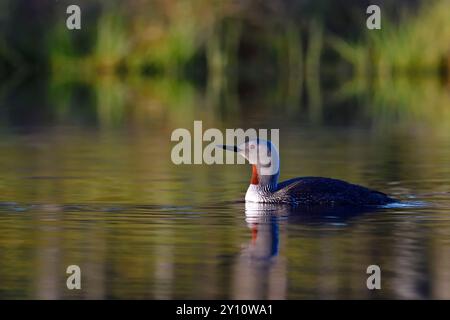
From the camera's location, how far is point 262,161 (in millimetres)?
12602

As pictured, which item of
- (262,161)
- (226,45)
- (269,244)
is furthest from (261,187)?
(226,45)

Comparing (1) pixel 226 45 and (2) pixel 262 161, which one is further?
(1) pixel 226 45

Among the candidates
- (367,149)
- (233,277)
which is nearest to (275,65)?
(367,149)

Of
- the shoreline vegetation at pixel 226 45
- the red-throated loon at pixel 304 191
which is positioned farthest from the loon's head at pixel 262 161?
the shoreline vegetation at pixel 226 45

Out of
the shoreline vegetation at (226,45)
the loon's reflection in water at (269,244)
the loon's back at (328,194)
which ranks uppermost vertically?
the shoreline vegetation at (226,45)

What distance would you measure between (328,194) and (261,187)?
0.61 m

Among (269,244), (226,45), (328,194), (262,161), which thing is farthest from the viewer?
(226,45)

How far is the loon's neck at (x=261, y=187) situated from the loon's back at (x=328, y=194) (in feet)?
0.66

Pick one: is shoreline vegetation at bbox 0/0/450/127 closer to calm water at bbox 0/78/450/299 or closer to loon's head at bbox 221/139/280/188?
→ calm water at bbox 0/78/450/299

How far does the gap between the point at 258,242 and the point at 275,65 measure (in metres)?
28.1

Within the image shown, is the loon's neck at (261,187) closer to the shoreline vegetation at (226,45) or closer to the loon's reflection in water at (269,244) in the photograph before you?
the loon's reflection in water at (269,244)

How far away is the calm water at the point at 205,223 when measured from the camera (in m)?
8.67

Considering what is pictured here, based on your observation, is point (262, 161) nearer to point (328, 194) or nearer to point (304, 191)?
point (304, 191)

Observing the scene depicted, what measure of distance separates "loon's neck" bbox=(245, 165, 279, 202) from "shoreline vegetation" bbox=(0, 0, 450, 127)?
21.2 metres
